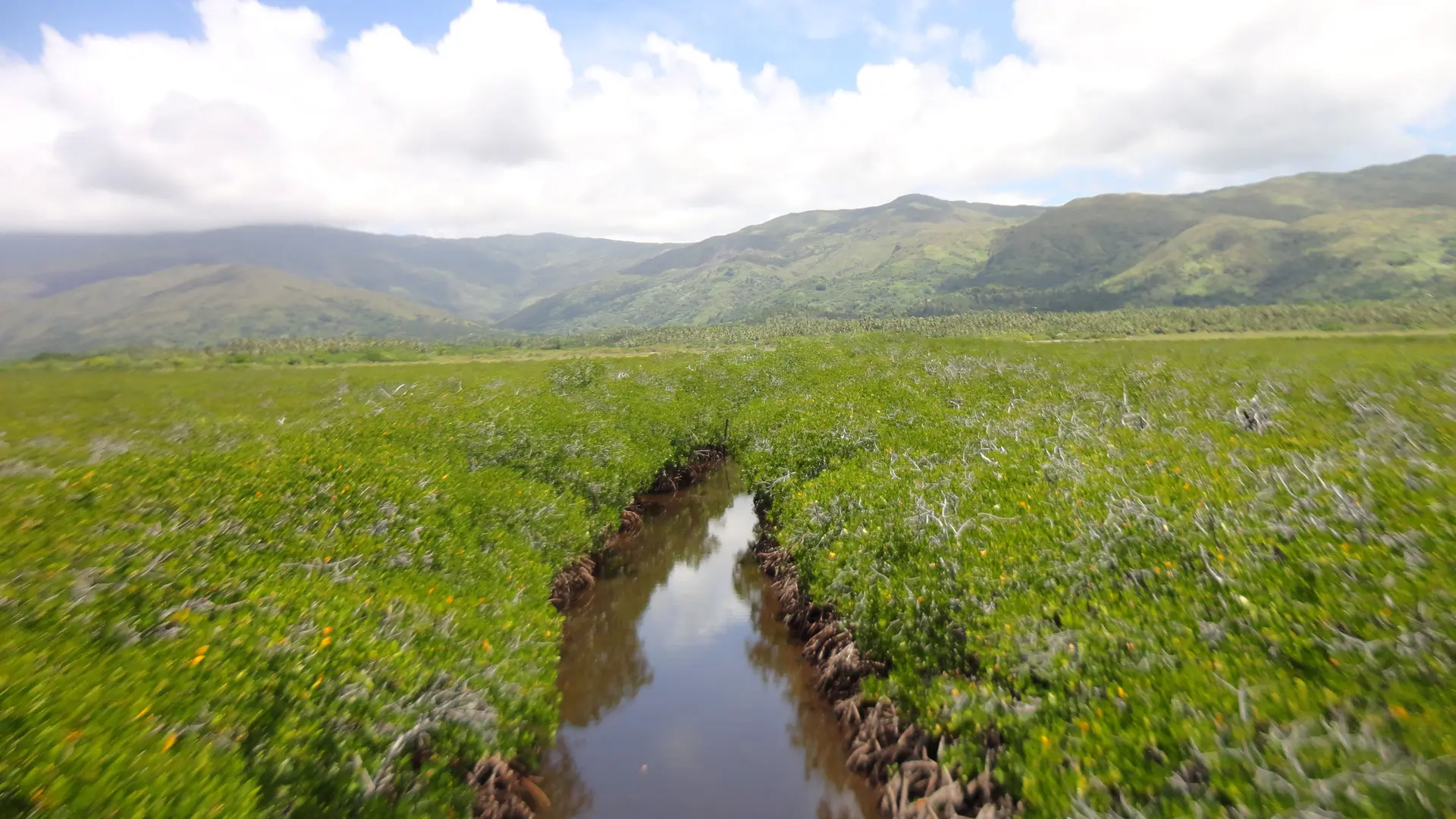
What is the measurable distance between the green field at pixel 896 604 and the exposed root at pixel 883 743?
513 millimetres

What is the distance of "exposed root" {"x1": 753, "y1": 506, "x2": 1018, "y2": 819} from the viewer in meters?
10.3

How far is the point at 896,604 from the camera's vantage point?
583 inches

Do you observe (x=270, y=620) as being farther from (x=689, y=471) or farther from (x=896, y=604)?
(x=689, y=471)

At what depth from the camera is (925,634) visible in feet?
44.6

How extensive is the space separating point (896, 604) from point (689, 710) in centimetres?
745

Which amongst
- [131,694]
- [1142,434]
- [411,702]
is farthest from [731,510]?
[131,694]

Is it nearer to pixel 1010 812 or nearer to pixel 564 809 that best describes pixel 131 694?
pixel 564 809

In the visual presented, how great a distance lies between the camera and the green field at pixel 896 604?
282 inches

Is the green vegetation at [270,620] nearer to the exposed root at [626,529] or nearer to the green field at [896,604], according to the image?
the green field at [896,604]

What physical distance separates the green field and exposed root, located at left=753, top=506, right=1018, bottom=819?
0.51m

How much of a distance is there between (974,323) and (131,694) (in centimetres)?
20833

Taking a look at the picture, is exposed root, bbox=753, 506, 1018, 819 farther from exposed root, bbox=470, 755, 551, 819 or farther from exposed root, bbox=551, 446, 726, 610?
exposed root, bbox=551, 446, 726, 610

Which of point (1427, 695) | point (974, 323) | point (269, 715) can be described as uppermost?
point (1427, 695)

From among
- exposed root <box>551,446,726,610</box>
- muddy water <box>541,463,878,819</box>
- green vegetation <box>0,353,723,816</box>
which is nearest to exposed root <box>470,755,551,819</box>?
green vegetation <box>0,353,723,816</box>
